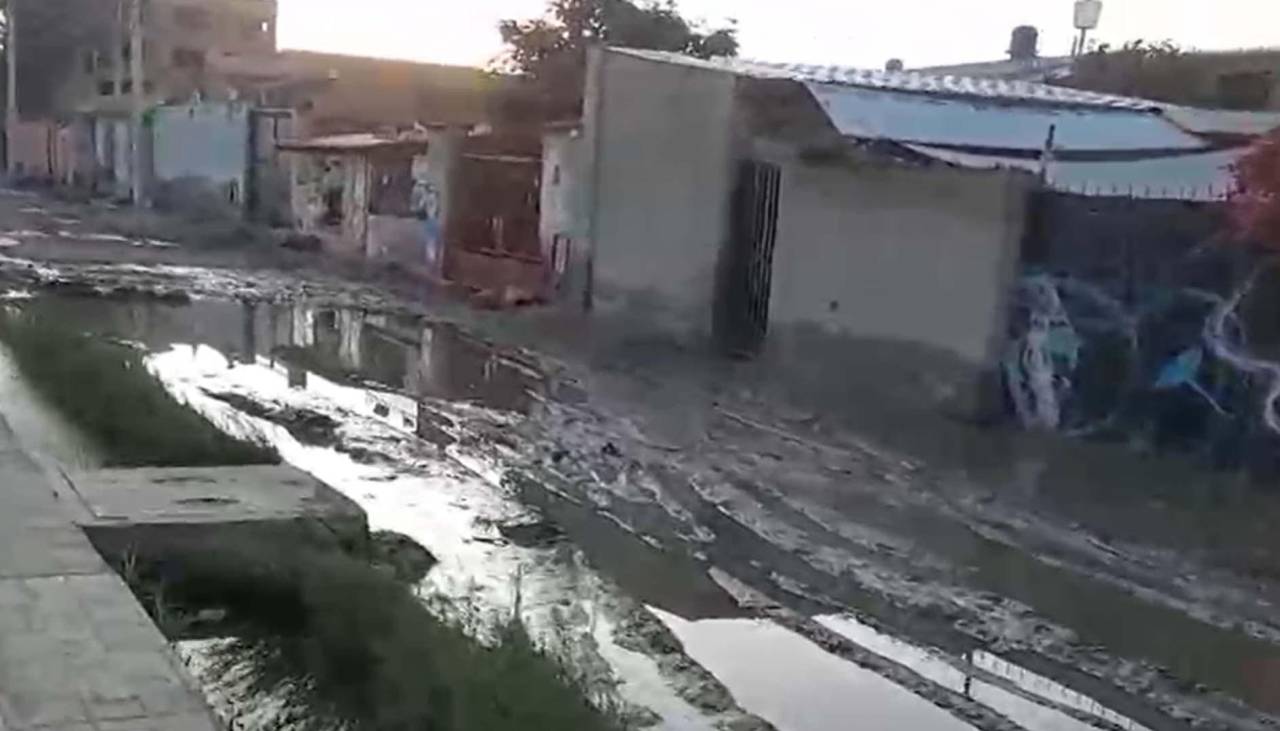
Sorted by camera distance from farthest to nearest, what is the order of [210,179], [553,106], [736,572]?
[210,179] → [553,106] → [736,572]

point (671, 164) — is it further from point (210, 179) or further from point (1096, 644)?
point (210, 179)

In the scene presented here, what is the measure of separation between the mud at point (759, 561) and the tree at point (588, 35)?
18856 millimetres

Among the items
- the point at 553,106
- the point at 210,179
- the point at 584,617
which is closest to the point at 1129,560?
the point at 584,617

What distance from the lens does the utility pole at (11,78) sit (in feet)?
176

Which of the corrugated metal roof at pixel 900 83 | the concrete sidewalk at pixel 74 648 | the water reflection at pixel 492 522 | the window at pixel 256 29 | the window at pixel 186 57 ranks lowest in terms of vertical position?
the water reflection at pixel 492 522

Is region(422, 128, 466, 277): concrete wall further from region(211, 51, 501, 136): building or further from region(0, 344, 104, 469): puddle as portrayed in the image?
region(0, 344, 104, 469): puddle

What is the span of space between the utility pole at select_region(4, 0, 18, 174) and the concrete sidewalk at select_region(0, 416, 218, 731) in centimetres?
5174

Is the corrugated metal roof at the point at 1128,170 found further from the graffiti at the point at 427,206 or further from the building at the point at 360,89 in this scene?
the building at the point at 360,89

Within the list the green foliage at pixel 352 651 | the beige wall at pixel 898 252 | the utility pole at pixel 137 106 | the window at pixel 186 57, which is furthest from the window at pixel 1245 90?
Answer: the window at pixel 186 57

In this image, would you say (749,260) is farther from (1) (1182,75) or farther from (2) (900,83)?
(1) (1182,75)

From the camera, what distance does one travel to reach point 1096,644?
6.49 metres

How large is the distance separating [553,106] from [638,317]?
12493mm

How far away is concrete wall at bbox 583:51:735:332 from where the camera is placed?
52.3ft

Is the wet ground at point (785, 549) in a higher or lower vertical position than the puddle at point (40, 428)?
lower
